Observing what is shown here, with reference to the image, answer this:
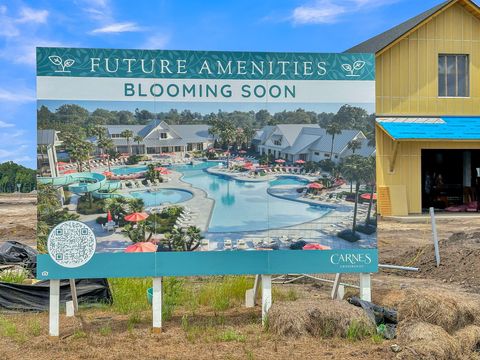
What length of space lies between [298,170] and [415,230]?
17.3m

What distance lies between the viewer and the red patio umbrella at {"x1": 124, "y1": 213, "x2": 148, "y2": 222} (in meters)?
8.02

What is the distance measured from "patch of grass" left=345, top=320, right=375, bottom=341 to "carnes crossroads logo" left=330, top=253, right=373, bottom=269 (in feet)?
2.84

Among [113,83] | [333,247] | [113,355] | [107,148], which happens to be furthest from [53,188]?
[333,247]

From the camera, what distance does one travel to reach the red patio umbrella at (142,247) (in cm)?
801

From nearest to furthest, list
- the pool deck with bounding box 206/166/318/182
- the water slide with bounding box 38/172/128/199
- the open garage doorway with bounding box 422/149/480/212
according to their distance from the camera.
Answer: the water slide with bounding box 38/172/128/199
the pool deck with bounding box 206/166/318/182
the open garage doorway with bounding box 422/149/480/212

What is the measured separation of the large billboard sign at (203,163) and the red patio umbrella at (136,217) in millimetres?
17

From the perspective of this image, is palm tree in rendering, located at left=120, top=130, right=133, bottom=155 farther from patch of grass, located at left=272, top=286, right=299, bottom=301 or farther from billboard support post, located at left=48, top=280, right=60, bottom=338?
patch of grass, located at left=272, top=286, right=299, bottom=301

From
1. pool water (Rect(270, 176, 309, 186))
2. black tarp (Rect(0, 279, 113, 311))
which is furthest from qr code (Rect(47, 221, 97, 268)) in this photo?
black tarp (Rect(0, 279, 113, 311))

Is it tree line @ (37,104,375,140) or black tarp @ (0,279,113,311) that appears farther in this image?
black tarp @ (0,279,113,311)

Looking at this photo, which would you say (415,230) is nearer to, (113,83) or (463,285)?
(463,285)

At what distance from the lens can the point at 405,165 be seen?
30.5m

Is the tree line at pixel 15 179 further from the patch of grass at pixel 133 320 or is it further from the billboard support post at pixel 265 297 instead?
the billboard support post at pixel 265 297

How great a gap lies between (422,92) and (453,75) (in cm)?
203

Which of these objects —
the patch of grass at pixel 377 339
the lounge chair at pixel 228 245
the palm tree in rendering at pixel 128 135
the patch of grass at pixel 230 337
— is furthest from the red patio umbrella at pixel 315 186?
the palm tree in rendering at pixel 128 135
